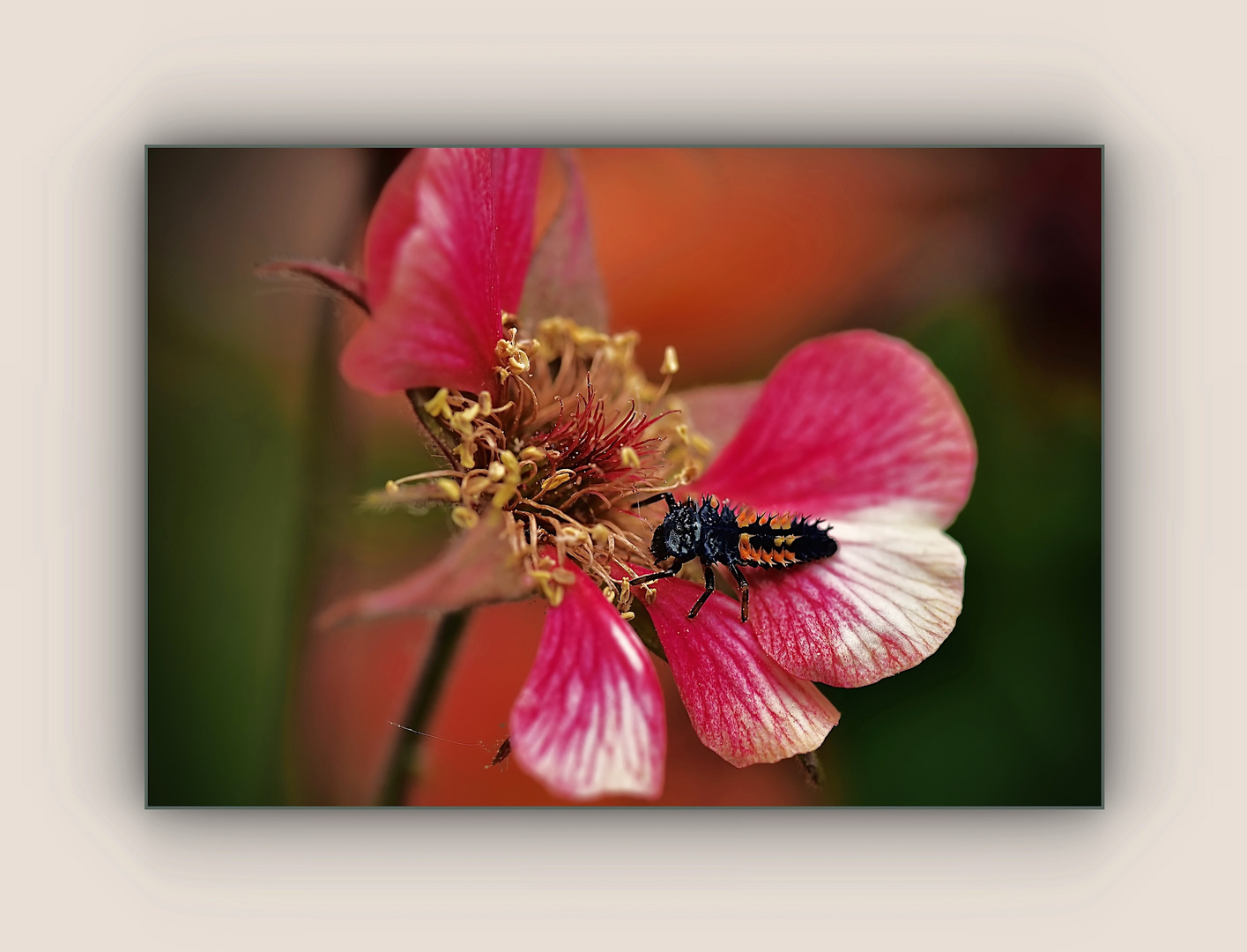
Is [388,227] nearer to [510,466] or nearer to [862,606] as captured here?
[510,466]

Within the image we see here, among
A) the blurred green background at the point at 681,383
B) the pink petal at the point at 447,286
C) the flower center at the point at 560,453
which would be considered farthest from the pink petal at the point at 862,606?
the pink petal at the point at 447,286

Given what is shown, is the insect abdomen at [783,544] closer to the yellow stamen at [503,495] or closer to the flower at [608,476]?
the flower at [608,476]

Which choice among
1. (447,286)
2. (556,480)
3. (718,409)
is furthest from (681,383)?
(447,286)

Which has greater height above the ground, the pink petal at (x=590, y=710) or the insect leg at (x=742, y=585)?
the insect leg at (x=742, y=585)

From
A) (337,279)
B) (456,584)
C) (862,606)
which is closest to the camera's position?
(456,584)

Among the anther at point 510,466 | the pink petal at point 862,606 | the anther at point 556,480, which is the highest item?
the anther at point 510,466
